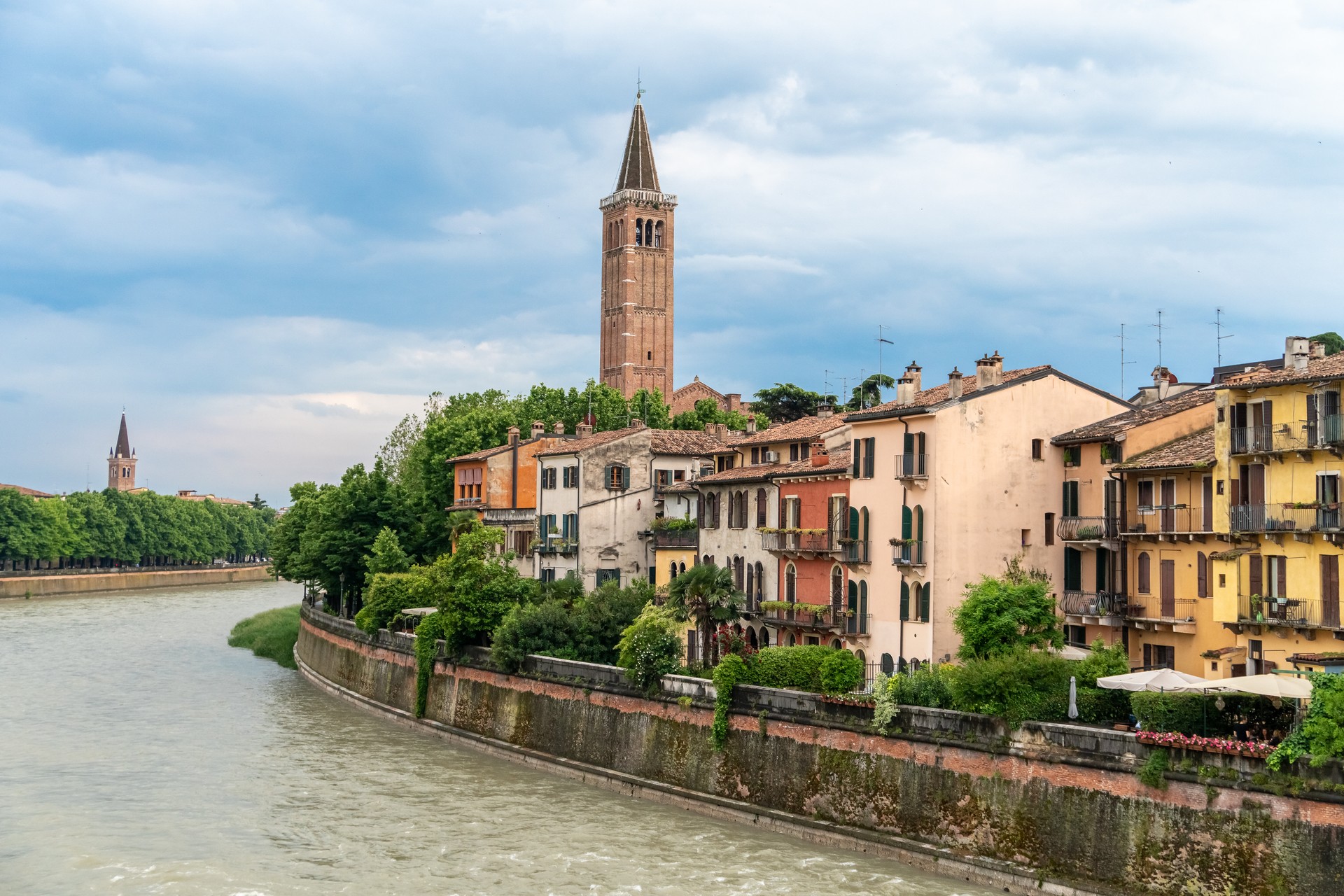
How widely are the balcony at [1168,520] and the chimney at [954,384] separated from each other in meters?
5.94

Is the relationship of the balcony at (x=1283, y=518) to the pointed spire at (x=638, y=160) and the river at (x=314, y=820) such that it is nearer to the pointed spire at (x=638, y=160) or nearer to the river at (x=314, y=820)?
the river at (x=314, y=820)

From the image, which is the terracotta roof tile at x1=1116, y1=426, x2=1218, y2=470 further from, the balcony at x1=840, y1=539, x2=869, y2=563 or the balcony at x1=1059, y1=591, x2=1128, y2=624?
the balcony at x1=840, y1=539, x2=869, y2=563

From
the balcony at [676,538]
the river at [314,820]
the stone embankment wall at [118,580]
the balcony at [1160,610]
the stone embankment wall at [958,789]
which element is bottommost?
the river at [314,820]

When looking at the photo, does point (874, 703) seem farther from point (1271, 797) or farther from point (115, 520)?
point (115, 520)

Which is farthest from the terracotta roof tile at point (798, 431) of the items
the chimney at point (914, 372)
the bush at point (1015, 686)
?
the bush at point (1015, 686)

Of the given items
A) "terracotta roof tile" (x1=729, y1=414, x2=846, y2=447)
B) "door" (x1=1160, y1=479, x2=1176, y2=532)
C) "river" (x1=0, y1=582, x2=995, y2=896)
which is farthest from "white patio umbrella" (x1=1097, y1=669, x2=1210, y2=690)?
"terracotta roof tile" (x1=729, y1=414, x2=846, y2=447)

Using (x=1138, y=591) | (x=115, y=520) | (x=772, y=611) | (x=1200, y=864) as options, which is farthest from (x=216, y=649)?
(x=115, y=520)

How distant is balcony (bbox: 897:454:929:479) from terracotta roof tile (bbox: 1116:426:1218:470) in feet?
Answer: 16.8

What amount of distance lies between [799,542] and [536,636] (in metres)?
9.05

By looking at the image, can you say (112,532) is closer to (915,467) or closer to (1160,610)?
(915,467)

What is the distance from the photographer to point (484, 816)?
1389 inches

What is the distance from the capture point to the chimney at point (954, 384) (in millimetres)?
39844

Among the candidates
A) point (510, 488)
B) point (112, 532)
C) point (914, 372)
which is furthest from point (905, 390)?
point (112, 532)

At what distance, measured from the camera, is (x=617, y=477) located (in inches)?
2293
